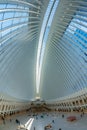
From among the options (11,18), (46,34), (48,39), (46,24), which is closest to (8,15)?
(11,18)

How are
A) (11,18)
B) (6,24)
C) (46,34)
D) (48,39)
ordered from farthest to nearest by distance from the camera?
(48,39) < (46,34) < (6,24) < (11,18)

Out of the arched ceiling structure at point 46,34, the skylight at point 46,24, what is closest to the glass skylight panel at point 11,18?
the arched ceiling structure at point 46,34

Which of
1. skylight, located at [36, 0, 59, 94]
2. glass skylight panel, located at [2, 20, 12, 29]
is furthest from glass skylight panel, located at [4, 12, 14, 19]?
skylight, located at [36, 0, 59, 94]

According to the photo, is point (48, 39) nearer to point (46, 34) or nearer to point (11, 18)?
point (46, 34)

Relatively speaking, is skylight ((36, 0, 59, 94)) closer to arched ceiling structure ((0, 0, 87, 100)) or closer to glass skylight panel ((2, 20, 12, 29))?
arched ceiling structure ((0, 0, 87, 100))

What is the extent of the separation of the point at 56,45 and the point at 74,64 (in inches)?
164

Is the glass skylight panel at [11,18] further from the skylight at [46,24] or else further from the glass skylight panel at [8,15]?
the skylight at [46,24]

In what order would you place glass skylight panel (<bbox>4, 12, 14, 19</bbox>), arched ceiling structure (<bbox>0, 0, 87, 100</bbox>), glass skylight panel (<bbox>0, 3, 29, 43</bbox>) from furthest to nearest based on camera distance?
arched ceiling structure (<bbox>0, 0, 87, 100</bbox>) → glass skylight panel (<bbox>4, 12, 14, 19</bbox>) → glass skylight panel (<bbox>0, 3, 29, 43</bbox>)

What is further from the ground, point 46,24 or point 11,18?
point 11,18

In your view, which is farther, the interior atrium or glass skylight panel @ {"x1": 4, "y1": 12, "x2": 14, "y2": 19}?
the interior atrium

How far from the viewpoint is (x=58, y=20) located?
1336 inches

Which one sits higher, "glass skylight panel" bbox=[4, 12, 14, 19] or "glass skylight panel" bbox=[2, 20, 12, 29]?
"glass skylight panel" bbox=[4, 12, 14, 19]

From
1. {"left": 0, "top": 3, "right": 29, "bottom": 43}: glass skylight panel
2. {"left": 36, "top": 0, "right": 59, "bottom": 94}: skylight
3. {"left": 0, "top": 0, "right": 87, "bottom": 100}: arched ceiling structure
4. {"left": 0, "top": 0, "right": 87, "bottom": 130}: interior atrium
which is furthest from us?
{"left": 36, "top": 0, "right": 59, "bottom": 94}: skylight

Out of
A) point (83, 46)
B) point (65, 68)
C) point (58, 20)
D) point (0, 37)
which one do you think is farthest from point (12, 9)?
point (65, 68)
